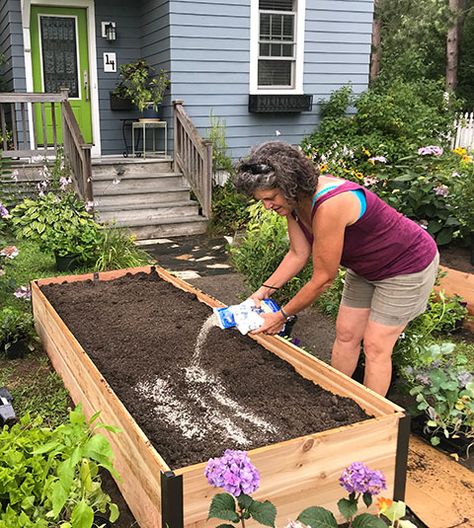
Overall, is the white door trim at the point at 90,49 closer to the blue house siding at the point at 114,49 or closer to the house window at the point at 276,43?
the blue house siding at the point at 114,49

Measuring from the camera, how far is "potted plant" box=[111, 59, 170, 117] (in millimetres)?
8953

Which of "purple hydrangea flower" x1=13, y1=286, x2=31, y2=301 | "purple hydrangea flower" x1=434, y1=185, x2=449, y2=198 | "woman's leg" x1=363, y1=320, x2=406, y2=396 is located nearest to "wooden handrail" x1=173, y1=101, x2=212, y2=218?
"purple hydrangea flower" x1=434, y1=185, x2=449, y2=198

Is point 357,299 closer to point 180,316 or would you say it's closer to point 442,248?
point 180,316

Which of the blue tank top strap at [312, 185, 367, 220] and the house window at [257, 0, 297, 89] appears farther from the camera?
the house window at [257, 0, 297, 89]

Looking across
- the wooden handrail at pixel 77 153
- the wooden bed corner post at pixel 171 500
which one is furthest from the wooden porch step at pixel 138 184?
the wooden bed corner post at pixel 171 500

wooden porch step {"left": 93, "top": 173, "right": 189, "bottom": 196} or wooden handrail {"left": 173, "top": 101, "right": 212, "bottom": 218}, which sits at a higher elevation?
wooden handrail {"left": 173, "top": 101, "right": 212, "bottom": 218}

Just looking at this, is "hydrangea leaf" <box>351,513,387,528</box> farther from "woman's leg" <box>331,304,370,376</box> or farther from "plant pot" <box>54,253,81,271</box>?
"plant pot" <box>54,253,81,271</box>

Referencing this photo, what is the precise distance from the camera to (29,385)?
353 centimetres

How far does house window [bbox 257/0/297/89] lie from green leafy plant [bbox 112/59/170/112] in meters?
1.68

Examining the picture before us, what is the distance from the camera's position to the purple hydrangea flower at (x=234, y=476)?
4.83 ft

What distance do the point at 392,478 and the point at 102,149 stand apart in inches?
335

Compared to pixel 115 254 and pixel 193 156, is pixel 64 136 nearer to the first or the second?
pixel 193 156

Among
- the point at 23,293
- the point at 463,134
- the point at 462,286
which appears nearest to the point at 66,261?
the point at 23,293

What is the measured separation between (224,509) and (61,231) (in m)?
4.54
